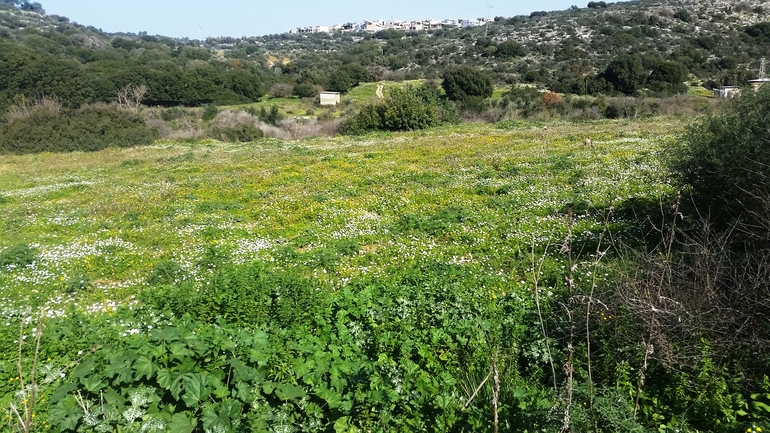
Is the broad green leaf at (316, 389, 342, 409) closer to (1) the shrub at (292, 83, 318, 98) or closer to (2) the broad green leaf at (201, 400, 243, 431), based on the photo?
(2) the broad green leaf at (201, 400, 243, 431)

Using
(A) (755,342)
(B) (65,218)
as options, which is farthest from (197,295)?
(B) (65,218)

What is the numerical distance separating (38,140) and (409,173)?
30759mm

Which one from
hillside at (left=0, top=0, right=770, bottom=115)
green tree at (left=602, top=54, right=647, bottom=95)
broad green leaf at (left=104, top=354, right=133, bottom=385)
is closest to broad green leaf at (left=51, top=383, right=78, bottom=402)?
broad green leaf at (left=104, top=354, right=133, bottom=385)

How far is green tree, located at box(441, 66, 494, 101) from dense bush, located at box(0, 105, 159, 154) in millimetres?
A: 31872

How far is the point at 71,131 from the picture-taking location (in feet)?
Result: 113

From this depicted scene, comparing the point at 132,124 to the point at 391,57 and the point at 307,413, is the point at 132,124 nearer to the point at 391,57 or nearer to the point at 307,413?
the point at 307,413

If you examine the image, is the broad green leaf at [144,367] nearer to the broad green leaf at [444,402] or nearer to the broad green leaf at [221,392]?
the broad green leaf at [221,392]

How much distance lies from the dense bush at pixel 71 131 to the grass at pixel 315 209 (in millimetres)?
9018

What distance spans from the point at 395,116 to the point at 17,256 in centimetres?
3045

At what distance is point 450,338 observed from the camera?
226 inches

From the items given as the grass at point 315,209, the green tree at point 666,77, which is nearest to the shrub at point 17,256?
the grass at point 315,209

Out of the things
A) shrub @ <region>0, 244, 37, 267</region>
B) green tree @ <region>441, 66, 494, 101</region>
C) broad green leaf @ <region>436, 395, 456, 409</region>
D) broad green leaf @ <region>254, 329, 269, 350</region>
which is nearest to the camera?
broad green leaf @ <region>436, 395, 456, 409</region>

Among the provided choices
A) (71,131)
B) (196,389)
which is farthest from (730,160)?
(71,131)

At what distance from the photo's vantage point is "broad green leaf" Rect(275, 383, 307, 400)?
4312 millimetres
